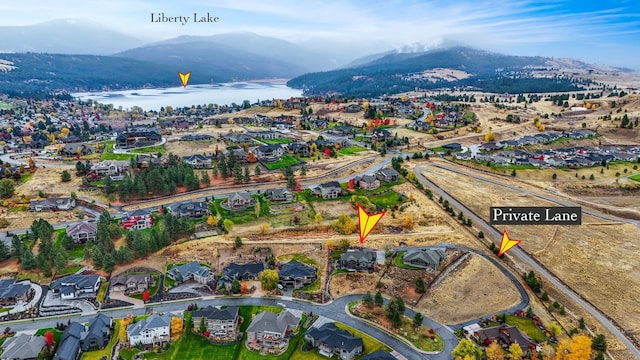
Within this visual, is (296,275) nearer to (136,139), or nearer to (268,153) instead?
(268,153)

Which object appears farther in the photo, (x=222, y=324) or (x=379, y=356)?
(x=222, y=324)

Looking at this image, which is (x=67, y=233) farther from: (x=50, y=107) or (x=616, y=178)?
(x=50, y=107)

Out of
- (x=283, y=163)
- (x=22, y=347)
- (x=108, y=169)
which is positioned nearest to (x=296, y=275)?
(x=22, y=347)

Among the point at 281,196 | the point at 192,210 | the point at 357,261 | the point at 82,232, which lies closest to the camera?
the point at 357,261

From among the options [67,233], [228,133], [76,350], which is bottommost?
[76,350]

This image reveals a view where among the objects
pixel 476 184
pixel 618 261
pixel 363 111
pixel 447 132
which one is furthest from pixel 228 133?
pixel 618 261

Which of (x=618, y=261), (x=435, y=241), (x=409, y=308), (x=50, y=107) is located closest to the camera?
(x=409, y=308)

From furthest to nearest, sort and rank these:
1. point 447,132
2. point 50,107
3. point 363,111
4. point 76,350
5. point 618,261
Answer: point 50,107 → point 363,111 → point 447,132 → point 618,261 → point 76,350
